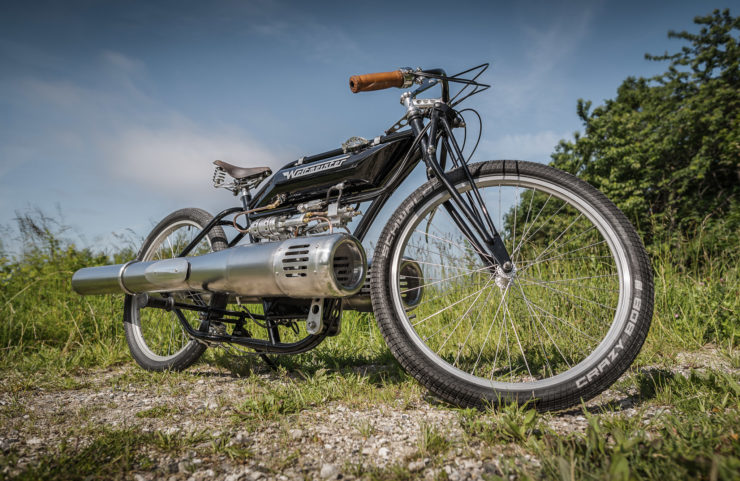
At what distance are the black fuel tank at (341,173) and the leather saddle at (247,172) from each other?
315 mm

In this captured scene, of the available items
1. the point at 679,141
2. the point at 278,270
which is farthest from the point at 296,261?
the point at 679,141

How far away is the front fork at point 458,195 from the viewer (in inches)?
69.7

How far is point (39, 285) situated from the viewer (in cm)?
433

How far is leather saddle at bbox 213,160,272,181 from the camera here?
2.64 m

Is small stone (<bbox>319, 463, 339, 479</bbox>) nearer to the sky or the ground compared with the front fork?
nearer to the ground

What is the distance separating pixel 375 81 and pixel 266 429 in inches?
63.6

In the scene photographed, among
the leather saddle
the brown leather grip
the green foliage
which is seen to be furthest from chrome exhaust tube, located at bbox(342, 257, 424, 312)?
the green foliage

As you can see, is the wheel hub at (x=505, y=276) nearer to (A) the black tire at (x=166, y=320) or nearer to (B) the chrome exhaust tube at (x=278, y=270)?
(B) the chrome exhaust tube at (x=278, y=270)

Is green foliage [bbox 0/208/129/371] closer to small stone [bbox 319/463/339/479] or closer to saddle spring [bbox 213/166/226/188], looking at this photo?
saddle spring [bbox 213/166/226/188]

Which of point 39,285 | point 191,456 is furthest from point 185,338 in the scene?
point 39,285

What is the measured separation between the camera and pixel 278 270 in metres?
1.80

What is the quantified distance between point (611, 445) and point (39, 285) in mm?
5355

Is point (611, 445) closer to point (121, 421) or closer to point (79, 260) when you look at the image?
point (121, 421)

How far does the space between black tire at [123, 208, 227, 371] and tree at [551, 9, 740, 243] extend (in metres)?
15.9
